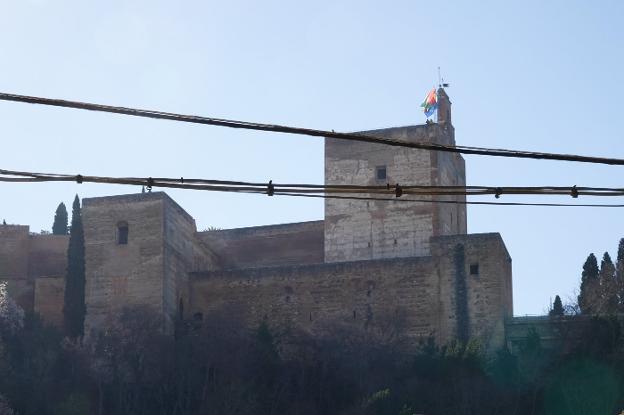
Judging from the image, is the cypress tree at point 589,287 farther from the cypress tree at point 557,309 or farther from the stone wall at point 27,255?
the stone wall at point 27,255

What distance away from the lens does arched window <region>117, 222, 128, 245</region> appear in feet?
143

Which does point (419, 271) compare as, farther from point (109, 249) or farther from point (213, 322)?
point (109, 249)

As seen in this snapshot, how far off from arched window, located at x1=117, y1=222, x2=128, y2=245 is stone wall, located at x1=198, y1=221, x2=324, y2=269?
5014 mm

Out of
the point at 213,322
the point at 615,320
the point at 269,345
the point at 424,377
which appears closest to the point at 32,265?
the point at 213,322

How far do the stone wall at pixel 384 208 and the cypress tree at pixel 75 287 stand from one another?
7339mm

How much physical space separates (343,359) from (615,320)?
6994 mm

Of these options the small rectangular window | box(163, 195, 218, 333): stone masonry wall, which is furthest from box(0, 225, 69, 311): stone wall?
the small rectangular window

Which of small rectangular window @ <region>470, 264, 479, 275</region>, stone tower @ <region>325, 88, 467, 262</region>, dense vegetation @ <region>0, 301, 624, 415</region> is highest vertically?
stone tower @ <region>325, 88, 467, 262</region>

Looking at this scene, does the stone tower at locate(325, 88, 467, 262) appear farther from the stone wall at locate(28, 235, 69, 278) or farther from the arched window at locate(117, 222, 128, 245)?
the stone wall at locate(28, 235, 69, 278)

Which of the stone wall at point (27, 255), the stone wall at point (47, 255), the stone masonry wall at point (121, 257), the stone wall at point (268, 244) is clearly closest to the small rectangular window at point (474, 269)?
the stone wall at point (268, 244)

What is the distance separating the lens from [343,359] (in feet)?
131

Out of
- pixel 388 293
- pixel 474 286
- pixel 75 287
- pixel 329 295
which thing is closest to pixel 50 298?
pixel 75 287

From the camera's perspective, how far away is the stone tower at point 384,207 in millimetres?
44719

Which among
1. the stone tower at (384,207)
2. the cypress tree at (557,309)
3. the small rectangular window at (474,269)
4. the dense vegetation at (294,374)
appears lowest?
the dense vegetation at (294,374)
